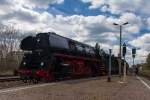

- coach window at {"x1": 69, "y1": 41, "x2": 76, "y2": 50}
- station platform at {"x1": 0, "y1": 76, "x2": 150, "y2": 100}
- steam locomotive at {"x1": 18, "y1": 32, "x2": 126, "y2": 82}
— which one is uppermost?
coach window at {"x1": 69, "y1": 41, "x2": 76, "y2": 50}

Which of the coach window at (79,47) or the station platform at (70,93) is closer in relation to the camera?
the station platform at (70,93)

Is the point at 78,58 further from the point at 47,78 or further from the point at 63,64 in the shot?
the point at 47,78

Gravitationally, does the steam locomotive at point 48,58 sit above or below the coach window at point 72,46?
below

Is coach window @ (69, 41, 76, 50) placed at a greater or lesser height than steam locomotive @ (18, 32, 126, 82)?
greater

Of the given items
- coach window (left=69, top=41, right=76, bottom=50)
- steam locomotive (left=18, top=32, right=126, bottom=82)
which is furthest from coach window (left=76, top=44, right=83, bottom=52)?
steam locomotive (left=18, top=32, right=126, bottom=82)

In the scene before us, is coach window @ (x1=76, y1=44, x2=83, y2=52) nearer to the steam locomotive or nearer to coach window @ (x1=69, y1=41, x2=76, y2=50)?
coach window @ (x1=69, y1=41, x2=76, y2=50)

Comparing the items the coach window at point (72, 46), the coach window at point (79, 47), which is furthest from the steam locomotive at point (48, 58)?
the coach window at point (79, 47)

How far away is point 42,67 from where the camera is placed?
1150 inches

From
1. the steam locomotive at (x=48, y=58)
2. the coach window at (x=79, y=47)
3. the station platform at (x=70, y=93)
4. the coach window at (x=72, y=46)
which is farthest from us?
the coach window at (x=79, y=47)

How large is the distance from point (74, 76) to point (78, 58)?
2.26 meters

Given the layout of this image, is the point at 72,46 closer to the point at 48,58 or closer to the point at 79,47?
the point at 79,47

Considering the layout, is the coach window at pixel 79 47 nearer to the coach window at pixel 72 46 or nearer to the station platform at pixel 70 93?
the coach window at pixel 72 46

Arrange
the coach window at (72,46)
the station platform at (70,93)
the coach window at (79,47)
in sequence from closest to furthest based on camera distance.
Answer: the station platform at (70,93)
the coach window at (72,46)
the coach window at (79,47)

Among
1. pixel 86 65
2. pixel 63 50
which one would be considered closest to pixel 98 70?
pixel 86 65
